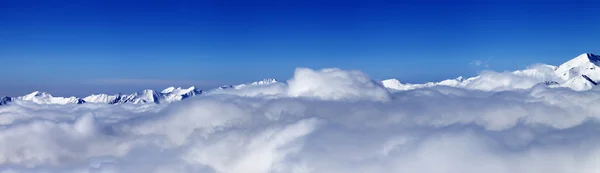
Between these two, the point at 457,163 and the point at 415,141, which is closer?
the point at 457,163

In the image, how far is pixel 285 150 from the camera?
187 metres

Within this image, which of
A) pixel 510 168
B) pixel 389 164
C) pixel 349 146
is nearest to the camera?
pixel 510 168

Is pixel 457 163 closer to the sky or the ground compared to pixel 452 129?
closer to the ground

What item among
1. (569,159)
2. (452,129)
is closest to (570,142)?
(569,159)

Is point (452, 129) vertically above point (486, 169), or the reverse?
point (452, 129)

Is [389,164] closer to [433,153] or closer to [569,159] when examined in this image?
[433,153]

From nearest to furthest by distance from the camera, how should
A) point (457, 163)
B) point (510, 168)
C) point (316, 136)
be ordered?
point (510, 168) → point (457, 163) → point (316, 136)

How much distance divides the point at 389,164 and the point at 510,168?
4071 cm

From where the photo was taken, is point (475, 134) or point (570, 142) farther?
point (475, 134)

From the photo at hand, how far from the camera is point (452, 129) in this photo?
186500 millimetres

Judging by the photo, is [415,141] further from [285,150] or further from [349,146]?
[285,150]

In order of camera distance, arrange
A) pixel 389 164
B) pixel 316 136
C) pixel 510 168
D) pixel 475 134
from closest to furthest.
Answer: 1. pixel 510 168
2. pixel 389 164
3. pixel 475 134
4. pixel 316 136

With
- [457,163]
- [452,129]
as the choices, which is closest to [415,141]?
[452,129]

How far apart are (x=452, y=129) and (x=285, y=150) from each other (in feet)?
218
